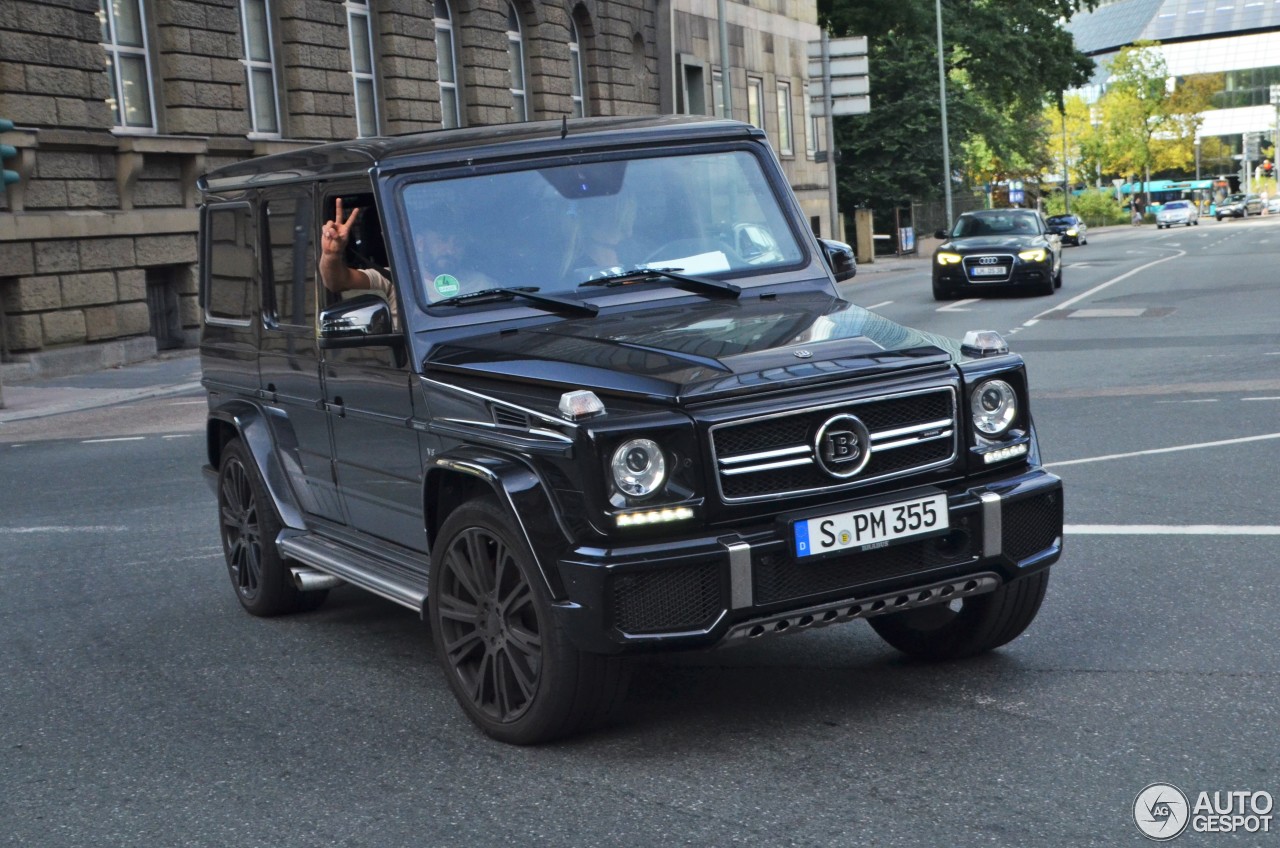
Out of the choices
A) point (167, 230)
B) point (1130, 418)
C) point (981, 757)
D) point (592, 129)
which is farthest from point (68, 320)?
point (981, 757)

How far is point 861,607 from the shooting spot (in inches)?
188

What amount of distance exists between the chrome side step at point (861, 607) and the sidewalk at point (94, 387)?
14.0m

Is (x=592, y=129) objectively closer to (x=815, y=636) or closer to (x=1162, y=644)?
(x=815, y=636)

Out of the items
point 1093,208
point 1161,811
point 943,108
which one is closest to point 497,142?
point 1161,811

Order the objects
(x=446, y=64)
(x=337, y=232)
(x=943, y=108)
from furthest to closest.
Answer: (x=943, y=108), (x=446, y=64), (x=337, y=232)

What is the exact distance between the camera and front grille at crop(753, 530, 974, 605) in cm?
459

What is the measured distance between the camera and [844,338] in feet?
16.5

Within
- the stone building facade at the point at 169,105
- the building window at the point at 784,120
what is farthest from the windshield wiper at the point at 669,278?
the building window at the point at 784,120

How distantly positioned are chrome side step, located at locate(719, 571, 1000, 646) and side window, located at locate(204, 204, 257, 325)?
10.3 ft

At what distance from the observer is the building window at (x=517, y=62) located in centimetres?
3712

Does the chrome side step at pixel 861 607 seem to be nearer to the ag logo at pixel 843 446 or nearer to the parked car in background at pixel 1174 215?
the ag logo at pixel 843 446

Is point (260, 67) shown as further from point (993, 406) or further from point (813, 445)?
point (813, 445)

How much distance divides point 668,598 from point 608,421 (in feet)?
1.63

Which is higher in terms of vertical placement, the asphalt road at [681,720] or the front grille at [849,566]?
the front grille at [849,566]
